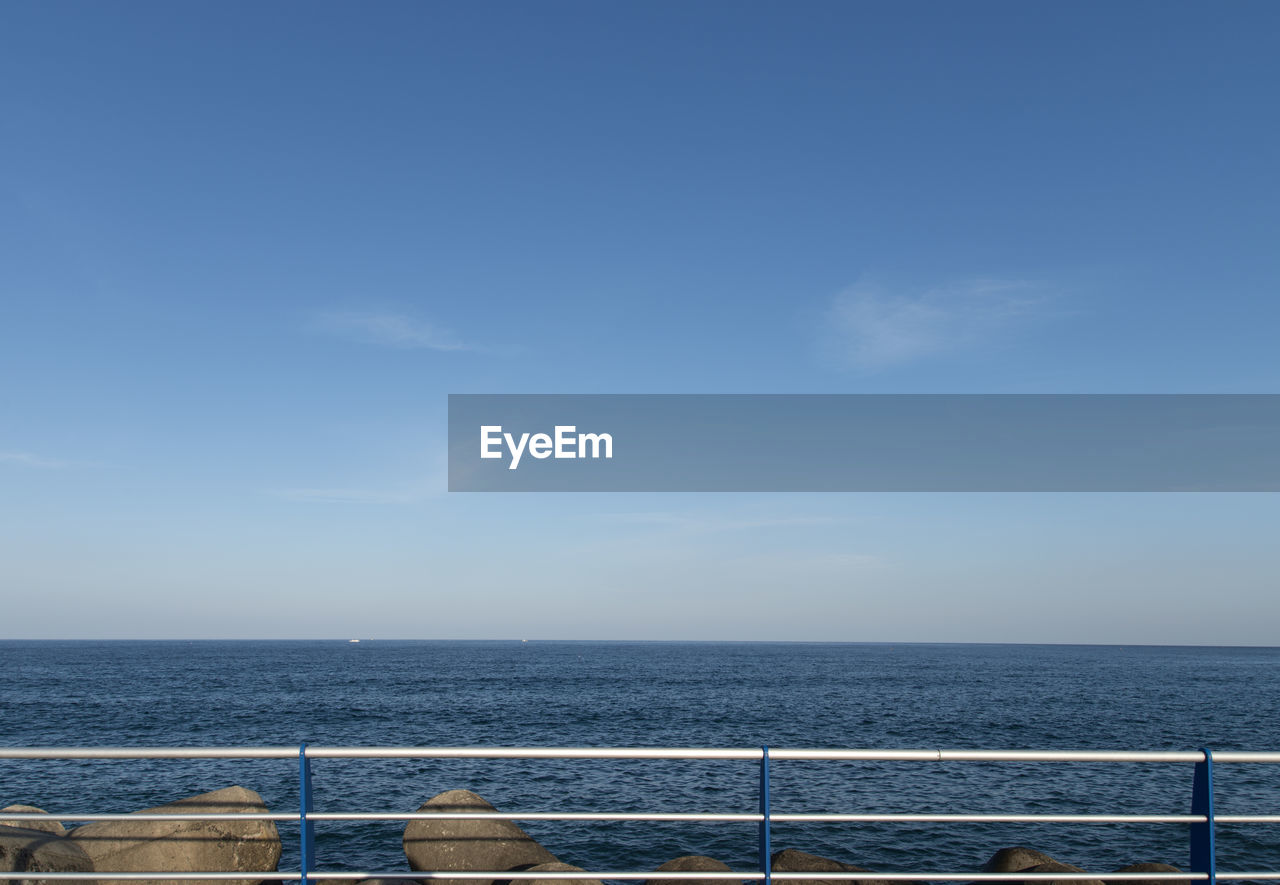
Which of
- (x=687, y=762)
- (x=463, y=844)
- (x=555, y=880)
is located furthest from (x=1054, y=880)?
(x=687, y=762)

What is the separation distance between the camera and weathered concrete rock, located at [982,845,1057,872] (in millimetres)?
7332

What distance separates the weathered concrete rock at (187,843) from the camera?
21.0ft

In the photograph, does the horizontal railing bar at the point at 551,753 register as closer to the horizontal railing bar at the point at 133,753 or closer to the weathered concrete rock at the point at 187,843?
the horizontal railing bar at the point at 133,753

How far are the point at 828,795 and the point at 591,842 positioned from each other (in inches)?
305

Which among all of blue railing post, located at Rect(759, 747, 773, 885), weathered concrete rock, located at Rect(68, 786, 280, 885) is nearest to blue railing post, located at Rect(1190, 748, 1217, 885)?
blue railing post, located at Rect(759, 747, 773, 885)

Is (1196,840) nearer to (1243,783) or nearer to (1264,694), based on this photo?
(1243,783)

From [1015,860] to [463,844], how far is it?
16.1 feet

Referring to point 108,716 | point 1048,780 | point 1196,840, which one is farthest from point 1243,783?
point 108,716

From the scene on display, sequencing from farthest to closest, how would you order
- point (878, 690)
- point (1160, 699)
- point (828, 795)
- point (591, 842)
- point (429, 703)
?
point (878, 690) → point (1160, 699) → point (429, 703) → point (828, 795) → point (591, 842)

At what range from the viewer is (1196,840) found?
5.00m

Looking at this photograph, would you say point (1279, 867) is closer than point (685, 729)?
Yes

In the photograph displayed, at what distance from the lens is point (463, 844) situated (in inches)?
315

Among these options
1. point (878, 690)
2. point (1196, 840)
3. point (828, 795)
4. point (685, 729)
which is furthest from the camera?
point (878, 690)

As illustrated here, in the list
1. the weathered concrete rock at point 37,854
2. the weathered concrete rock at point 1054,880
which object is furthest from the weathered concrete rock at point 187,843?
the weathered concrete rock at point 1054,880
